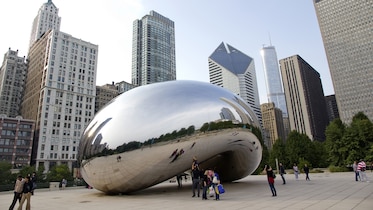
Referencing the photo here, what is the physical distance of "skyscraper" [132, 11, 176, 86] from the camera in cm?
16675

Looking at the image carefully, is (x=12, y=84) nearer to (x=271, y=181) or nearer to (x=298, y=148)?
(x=298, y=148)

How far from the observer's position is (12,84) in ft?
385

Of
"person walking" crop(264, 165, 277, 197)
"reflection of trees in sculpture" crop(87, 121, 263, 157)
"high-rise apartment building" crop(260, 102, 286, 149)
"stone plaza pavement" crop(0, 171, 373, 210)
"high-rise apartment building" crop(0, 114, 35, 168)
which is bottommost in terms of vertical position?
"stone plaza pavement" crop(0, 171, 373, 210)

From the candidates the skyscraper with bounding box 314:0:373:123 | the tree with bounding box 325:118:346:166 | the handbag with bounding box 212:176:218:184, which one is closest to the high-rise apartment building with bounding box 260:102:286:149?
the skyscraper with bounding box 314:0:373:123

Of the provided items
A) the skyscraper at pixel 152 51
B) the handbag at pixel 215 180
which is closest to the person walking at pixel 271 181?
the handbag at pixel 215 180

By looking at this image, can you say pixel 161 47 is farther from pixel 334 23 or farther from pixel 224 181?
pixel 224 181

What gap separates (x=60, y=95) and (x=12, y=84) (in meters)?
45.1

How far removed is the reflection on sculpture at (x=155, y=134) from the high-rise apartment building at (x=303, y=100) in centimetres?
17073

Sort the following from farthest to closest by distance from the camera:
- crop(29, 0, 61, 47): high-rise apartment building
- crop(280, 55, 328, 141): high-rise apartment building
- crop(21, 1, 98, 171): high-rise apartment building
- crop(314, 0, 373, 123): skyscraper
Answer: crop(280, 55, 328, 141): high-rise apartment building, crop(29, 0, 61, 47): high-rise apartment building, crop(314, 0, 373, 123): skyscraper, crop(21, 1, 98, 171): high-rise apartment building

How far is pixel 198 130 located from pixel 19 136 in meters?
86.6

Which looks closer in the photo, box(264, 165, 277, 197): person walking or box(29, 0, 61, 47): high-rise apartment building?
box(264, 165, 277, 197): person walking

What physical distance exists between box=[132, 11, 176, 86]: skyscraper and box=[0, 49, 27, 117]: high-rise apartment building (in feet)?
209

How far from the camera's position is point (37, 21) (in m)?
146

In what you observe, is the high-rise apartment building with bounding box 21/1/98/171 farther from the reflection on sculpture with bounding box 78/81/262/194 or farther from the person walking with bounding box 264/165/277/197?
the person walking with bounding box 264/165/277/197
